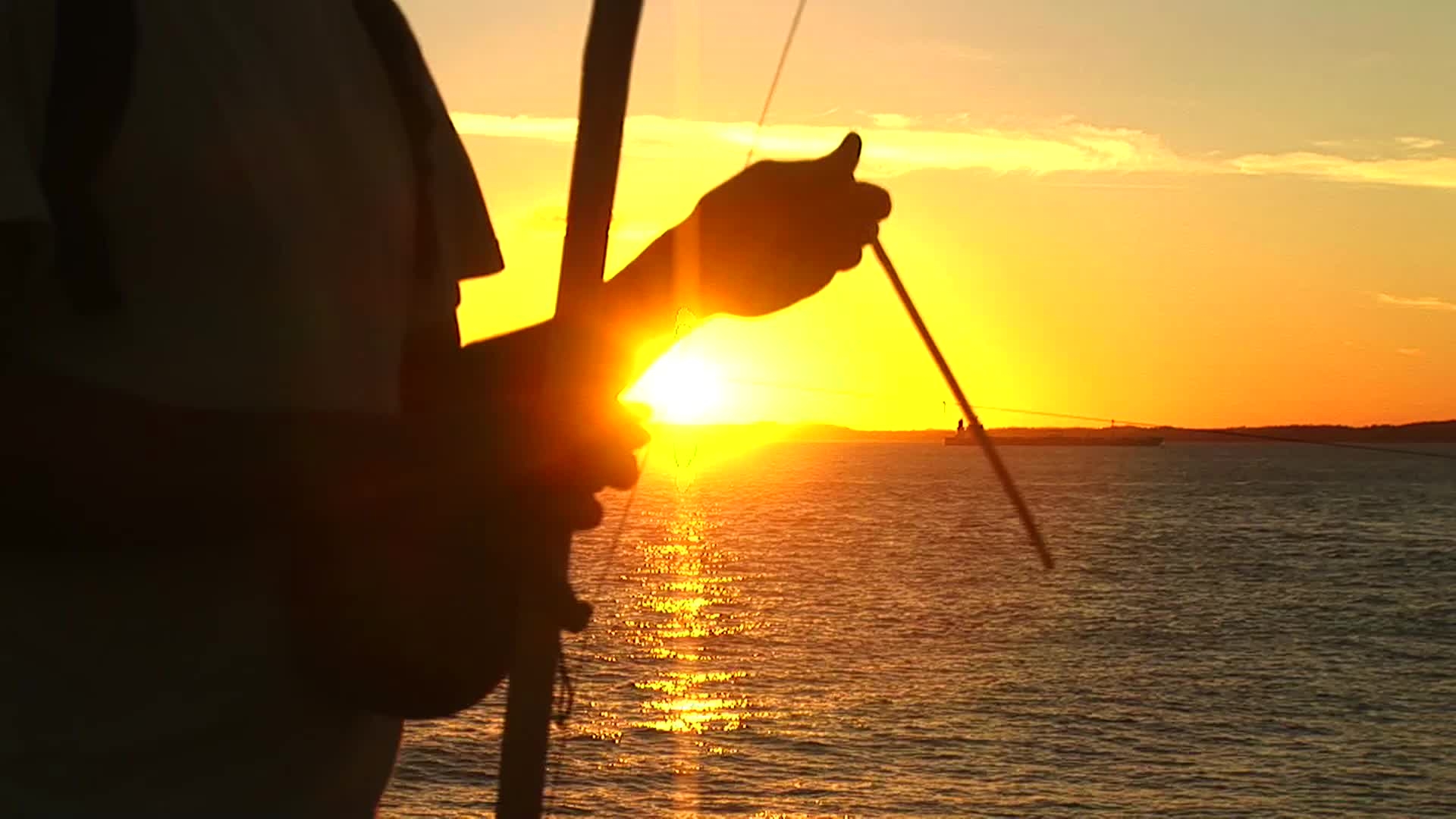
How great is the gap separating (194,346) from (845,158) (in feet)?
2.25

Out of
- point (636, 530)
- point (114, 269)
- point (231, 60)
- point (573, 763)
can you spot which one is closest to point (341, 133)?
point (231, 60)

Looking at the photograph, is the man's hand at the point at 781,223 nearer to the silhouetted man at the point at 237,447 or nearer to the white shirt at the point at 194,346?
the silhouetted man at the point at 237,447

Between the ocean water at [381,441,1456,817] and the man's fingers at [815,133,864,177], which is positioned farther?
the ocean water at [381,441,1456,817]

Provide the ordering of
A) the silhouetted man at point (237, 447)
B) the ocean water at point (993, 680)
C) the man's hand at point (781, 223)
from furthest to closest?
the ocean water at point (993, 680)
the man's hand at point (781, 223)
the silhouetted man at point (237, 447)

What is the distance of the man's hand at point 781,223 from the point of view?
1.68 m

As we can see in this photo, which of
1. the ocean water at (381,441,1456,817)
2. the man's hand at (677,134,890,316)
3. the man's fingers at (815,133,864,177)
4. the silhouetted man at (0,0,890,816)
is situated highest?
the ocean water at (381,441,1456,817)

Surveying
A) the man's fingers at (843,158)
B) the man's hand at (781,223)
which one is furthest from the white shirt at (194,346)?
the man's fingers at (843,158)

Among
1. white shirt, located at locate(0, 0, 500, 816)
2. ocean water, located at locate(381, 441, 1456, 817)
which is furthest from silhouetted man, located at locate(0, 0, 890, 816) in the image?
ocean water, located at locate(381, 441, 1456, 817)

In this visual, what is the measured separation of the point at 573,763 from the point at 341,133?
34.7 metres

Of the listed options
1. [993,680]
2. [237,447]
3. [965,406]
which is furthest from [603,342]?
[993,680]

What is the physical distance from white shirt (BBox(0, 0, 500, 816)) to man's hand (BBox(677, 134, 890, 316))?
355mm

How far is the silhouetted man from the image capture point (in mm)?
1290

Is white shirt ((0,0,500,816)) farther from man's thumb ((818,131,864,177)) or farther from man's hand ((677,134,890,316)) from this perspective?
man's thumb ((818,131,864,177))

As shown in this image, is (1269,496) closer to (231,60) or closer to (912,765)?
(912,765)
